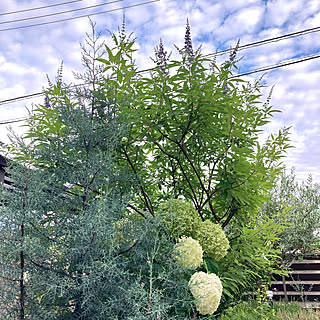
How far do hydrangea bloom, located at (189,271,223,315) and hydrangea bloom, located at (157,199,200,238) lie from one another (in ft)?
1.10

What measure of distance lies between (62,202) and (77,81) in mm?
723

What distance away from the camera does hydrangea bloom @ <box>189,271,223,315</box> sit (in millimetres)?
1646

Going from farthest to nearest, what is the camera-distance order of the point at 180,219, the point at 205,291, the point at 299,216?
1. the point at 299,216
2. the point at 180,219
3. the point at 205,291

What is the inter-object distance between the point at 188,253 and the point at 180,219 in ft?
0.92

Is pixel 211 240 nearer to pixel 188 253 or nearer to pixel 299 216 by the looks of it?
pixel 188 253

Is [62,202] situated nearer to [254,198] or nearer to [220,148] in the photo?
[220,148]

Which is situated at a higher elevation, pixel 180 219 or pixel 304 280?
pixel 180 219

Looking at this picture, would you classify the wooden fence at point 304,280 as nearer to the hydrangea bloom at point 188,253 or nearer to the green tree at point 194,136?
the green tree at point 194,136

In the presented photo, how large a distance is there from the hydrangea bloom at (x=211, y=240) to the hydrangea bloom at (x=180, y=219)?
0.18 feet

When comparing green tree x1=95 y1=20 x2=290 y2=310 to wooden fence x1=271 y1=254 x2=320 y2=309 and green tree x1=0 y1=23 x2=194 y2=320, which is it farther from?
wooden fence x1=271 y1=254 x2=320 y2=309

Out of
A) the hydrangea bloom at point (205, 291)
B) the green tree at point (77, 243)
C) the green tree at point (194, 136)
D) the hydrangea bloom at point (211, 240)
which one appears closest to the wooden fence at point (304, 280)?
the green tree at point (194, 136)

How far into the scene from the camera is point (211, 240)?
2.11m

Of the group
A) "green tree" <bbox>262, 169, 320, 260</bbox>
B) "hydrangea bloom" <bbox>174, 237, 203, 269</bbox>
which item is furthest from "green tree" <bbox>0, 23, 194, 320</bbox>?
"green tree" <bbox>262, 169, 320, 260</bbox>

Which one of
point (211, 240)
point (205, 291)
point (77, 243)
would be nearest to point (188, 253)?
point (205, 291)
